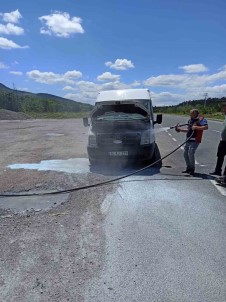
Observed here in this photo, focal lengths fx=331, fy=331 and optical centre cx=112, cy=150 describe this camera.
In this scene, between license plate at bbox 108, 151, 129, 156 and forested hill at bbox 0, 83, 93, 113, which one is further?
forested hill at bbox 0, 83, 93, 113

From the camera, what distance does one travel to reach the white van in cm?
874

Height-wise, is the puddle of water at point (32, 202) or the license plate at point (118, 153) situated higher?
the license plate at point (118, 153)

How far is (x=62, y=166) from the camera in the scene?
905 cm

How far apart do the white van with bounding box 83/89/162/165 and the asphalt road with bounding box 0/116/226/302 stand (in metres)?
1.66

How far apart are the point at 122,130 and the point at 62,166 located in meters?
1.91

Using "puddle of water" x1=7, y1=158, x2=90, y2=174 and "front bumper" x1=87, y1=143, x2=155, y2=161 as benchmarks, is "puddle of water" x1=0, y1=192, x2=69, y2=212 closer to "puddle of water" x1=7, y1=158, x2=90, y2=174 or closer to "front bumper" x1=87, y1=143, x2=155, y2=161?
"puddle of water" x1=7, y1=158, x2=90, y2=174

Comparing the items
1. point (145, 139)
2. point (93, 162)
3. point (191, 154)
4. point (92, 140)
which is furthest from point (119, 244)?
point (93, 162)

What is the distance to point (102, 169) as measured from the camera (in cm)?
865

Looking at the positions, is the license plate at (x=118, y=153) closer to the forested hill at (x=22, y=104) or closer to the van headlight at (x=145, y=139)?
the van headlight at (x=145, y=139)

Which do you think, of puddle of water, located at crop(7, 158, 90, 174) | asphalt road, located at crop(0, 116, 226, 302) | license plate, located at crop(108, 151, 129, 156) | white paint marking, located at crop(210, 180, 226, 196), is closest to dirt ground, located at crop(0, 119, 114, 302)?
asphalt road, located at crop(0, 116, 226, 302)

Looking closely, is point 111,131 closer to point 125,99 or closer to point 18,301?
point 125,99

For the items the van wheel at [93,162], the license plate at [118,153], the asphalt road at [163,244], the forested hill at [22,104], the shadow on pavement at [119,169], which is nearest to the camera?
the asphalt road at [163,244]

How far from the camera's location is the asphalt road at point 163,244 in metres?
3.03

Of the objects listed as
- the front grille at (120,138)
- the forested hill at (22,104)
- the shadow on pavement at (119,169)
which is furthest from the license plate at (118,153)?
the forested hill at (22,104)
